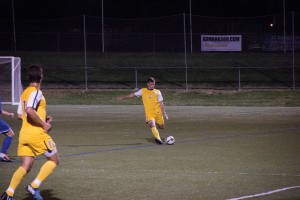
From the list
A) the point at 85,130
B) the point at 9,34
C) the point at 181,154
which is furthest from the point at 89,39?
the point at 181,154

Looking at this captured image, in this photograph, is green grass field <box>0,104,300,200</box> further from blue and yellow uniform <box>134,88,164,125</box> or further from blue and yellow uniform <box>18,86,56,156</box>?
blue and yellow uniform <box>18,86,56,156</box>

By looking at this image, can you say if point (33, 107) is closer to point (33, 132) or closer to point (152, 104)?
point (33, 132)

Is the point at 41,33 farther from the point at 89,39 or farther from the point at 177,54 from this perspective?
the point at 177,54

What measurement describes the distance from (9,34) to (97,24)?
6118 millimetres

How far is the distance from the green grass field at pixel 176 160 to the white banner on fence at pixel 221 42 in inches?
531

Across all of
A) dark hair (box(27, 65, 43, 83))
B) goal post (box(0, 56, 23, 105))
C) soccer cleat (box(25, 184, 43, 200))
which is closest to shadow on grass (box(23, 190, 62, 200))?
soccer cleat (box(25, 184, 43, 200))

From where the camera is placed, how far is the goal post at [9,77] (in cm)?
3089

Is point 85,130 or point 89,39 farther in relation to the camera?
point 89,39

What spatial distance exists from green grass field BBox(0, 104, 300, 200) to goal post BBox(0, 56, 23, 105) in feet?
24.7

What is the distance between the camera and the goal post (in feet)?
101

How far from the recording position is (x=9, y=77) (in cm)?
3147

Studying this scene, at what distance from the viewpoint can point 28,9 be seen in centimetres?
4903

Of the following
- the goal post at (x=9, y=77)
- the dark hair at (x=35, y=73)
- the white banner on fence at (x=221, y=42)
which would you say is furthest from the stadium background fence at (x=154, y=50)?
the dark hair at (x=35, y=73)

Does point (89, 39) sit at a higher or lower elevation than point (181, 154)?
higher
